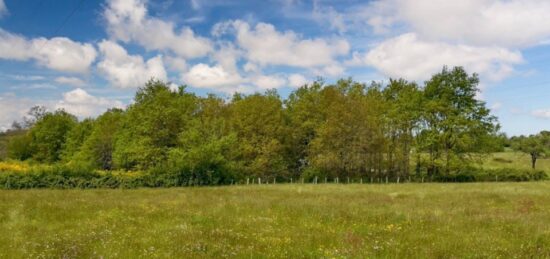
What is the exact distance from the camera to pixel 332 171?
217 feet

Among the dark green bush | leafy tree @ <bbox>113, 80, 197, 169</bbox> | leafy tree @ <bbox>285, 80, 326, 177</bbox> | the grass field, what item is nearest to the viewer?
the grass field

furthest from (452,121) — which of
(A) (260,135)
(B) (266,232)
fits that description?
(B) (266,232)

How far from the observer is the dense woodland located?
5975 cm

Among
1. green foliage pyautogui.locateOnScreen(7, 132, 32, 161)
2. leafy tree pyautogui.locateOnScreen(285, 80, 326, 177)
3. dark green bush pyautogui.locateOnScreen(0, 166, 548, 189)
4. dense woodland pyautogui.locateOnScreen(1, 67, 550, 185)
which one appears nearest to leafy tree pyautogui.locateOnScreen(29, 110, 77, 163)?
green foliage pyautogui.locateOnScreen(7, 132, 32, 161)

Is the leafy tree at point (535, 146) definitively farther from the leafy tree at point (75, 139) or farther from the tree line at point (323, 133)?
the leafy tree at point (75, 139)

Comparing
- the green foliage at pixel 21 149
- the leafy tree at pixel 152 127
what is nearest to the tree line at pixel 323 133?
the leafy tree at pixel 152 127

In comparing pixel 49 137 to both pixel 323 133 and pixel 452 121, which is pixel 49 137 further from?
pixel 452 121

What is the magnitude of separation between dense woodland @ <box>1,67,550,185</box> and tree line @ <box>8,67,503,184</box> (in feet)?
0.50

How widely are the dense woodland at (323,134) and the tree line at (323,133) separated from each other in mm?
152

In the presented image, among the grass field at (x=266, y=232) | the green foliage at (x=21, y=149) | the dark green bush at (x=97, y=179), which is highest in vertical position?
the green foliage at (x=21, y=149)

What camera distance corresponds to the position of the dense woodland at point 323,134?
59.8m

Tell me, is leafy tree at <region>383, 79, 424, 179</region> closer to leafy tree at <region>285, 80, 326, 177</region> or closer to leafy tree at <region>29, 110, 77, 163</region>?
leafy tree at <region>285, 80, 326, 177</region>

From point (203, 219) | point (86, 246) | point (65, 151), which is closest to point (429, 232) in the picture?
point (203, 219)

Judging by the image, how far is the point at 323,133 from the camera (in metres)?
63.1
